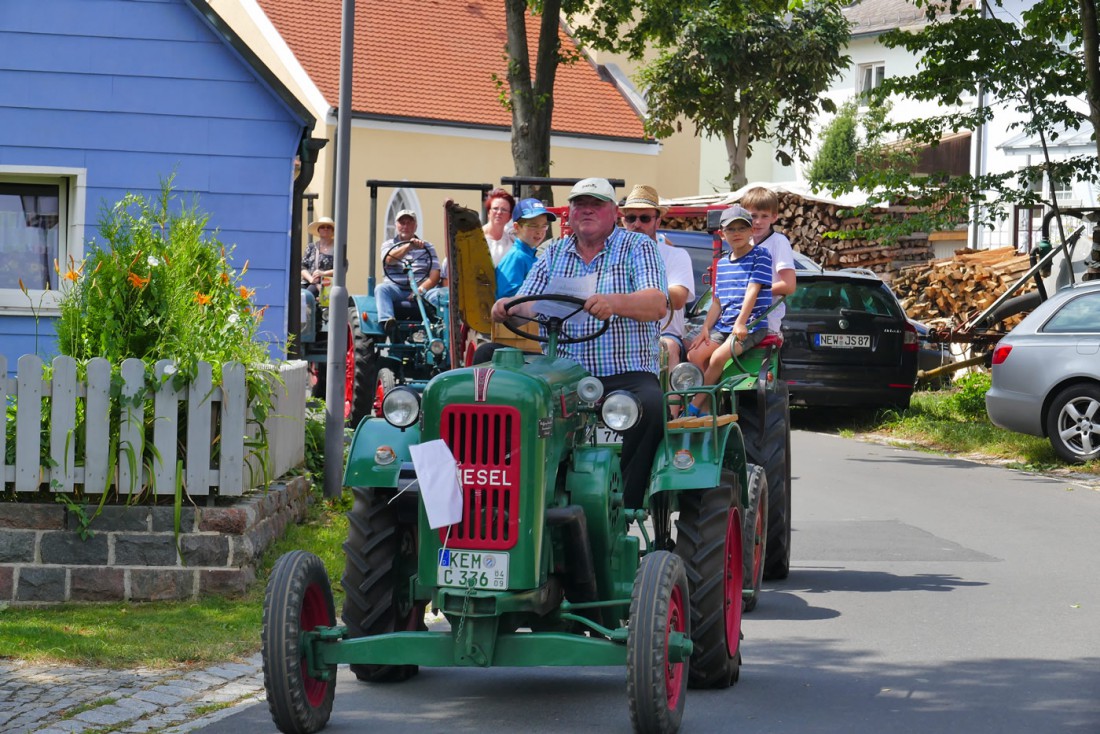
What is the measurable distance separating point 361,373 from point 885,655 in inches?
379

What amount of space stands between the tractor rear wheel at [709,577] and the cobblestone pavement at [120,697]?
5.94ft

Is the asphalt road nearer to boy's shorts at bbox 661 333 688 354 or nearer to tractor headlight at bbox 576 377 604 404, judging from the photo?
tractor headlight at bbox 576 377 604 404

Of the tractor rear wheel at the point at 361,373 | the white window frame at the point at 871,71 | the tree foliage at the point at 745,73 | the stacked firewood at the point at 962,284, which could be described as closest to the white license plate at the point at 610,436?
the tractor rear wheel at the point at 361,373

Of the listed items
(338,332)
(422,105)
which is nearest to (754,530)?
(338,332)

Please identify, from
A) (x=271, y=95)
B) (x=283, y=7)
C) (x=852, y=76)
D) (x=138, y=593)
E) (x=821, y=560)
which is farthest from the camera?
(x=852, y=76)

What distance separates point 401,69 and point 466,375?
31539mm

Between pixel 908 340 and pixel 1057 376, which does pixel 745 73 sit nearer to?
pixel 908 340

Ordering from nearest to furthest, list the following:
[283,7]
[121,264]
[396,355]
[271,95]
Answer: [121,264] < [271,95] < [396,355] < [283,7]

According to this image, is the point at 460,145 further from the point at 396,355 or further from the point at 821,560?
the point at 821,560

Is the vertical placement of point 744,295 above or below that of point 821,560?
above

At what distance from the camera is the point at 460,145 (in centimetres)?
3647

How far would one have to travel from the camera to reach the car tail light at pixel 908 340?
1945cm

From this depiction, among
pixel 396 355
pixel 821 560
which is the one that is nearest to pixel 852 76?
pixel 396 355

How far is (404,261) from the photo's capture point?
1698cm
